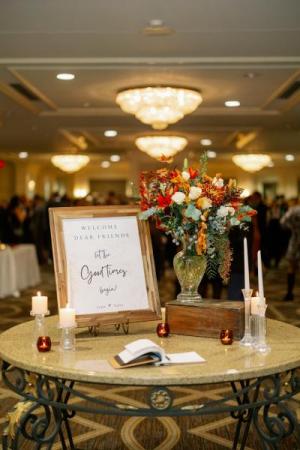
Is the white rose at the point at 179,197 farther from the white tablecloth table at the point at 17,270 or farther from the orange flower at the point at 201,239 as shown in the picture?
the white tablecloth table at the point at 17,270

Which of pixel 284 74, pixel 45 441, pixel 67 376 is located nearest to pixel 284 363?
pixel 67 376

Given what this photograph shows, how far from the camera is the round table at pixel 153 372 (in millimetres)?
2141

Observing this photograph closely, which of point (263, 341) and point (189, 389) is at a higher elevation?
point (263, 341)

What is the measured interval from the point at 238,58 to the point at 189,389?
4075 millimetres

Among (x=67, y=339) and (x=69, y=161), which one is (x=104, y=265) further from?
(x=69, y=161)

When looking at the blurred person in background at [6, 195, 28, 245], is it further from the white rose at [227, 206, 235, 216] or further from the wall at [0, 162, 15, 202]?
the wall at [0, 162, 15, 202]

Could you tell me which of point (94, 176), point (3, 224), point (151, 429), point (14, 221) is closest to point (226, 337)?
point (151, 429)

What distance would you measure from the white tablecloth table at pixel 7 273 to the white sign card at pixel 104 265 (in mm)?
6588

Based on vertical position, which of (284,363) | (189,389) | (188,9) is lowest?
(189,389)

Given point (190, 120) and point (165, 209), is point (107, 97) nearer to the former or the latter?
point (190, 120)

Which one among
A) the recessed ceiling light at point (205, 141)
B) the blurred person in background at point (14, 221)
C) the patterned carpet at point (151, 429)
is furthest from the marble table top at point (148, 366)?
the recessed ceiling light at point (205, 141)

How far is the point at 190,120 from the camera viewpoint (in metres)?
12.5

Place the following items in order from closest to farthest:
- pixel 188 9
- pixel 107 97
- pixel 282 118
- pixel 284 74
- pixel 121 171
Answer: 1. pixel 188 9
2. pixel 284 74
3. pixel 107 97
4. pixel 282 118
5. pixel 121 171

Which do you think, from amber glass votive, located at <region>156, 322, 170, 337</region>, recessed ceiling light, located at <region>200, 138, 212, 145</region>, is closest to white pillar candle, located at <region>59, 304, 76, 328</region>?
amber glass votive, located at <region>156, 322, 170, 337</region>
